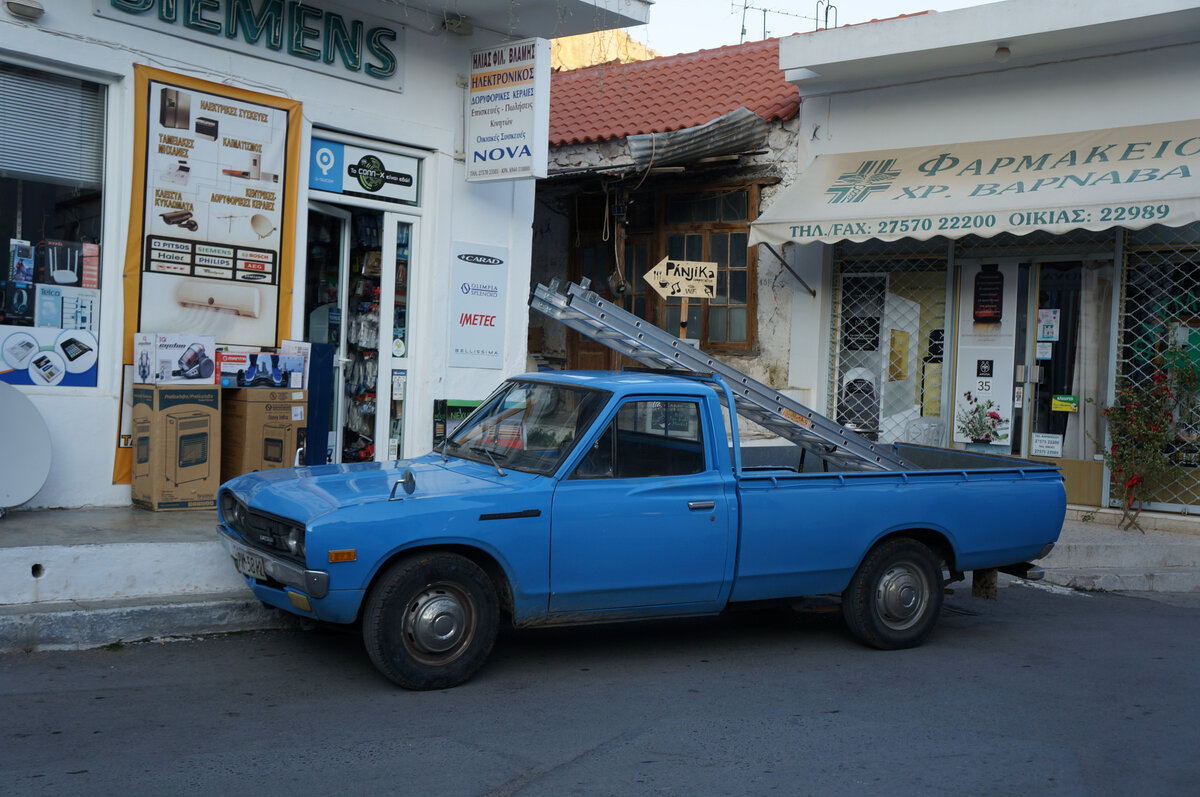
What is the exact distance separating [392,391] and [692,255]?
5.32 m

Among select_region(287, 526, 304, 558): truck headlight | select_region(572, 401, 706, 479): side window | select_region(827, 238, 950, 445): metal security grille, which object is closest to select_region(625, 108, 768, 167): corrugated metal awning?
select_region(827, 238, 950, 445): metal security grille

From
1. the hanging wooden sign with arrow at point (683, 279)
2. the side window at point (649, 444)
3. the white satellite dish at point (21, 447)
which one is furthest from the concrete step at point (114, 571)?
the hanging wooden sign with arrow at point (683, 279)

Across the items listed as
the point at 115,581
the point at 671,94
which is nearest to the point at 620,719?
the point at 115,581

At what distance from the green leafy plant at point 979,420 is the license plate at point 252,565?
8788 millimetres

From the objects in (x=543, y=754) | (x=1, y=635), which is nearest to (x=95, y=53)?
(x=1, y=635)

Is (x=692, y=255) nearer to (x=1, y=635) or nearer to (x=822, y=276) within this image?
(x=822, y=276)

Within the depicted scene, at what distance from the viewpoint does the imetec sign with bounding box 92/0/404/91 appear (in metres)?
8.21

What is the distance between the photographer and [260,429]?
8289mm

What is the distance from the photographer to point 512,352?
10734 mm

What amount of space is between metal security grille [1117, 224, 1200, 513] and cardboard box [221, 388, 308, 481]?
8180 mm

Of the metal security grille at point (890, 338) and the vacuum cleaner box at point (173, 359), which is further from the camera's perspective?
the metal security grille at point (890, 338)

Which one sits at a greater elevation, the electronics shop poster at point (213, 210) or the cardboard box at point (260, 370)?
the electronics shop poster at point (213, 210)

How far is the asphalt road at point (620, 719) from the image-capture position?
4250 mm

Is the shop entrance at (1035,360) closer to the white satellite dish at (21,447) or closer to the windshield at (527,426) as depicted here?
the windshield at (527,426)
